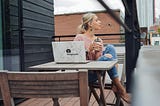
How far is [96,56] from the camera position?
261 centimetres

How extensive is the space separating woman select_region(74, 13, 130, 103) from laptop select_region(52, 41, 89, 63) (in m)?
0.26

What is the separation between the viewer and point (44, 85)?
114 centimetres

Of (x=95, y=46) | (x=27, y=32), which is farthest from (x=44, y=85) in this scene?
(x=27, y=32)

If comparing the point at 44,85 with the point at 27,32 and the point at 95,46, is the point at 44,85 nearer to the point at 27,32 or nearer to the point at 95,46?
the point at 95,46

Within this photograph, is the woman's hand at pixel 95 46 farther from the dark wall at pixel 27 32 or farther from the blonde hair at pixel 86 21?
the dark wall at pixel 27 32

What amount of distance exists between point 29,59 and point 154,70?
3.55m

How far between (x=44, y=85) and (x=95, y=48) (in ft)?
4.53

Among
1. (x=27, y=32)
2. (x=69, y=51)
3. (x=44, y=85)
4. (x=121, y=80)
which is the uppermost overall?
(x=27, y=32)

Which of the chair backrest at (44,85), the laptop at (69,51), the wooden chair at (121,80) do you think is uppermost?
the laptop at (69,51)

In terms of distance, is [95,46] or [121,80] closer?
[95,46]

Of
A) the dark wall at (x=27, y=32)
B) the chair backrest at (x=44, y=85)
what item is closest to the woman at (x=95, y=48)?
the dark wall at (x=27, y=32)

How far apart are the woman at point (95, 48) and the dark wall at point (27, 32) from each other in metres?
1.09

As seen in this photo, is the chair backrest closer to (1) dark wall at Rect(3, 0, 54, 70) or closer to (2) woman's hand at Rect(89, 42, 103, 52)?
(2) woman's hand at Rect(89, 42, 103, 52)

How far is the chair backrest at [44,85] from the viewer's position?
1.12 m
